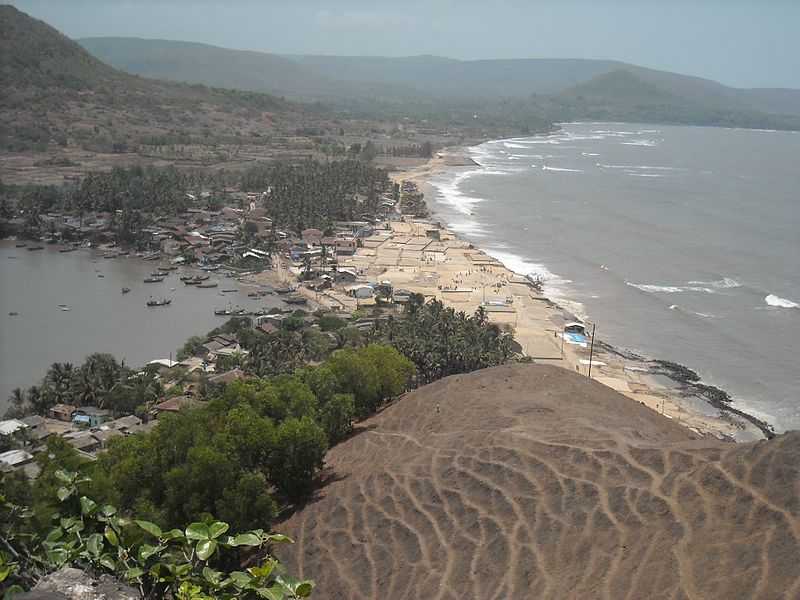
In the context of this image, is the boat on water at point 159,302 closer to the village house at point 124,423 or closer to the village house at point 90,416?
the village house at point 90,416

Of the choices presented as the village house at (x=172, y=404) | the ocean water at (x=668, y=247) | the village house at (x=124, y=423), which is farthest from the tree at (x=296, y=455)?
the ocean water at (x=668, y=247)

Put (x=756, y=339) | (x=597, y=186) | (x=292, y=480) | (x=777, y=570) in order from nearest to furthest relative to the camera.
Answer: (x=777, y=570) < (x=292, y=480) < (x=756, y=339) < (x=597, y=186)

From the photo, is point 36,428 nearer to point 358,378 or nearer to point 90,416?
point 90,416

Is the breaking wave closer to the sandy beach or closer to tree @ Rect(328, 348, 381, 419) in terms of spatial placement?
the sandy beach

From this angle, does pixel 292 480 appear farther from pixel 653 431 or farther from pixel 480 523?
pixel 653 431

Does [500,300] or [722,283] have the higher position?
[722,283]

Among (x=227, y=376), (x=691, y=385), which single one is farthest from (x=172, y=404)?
(x=691, y=385)

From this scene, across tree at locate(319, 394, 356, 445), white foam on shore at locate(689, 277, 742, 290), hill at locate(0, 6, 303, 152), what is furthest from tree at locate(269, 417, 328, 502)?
hill at locate(0, 6, 303, 152)

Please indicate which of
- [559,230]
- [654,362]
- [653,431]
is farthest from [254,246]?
[653,431]
